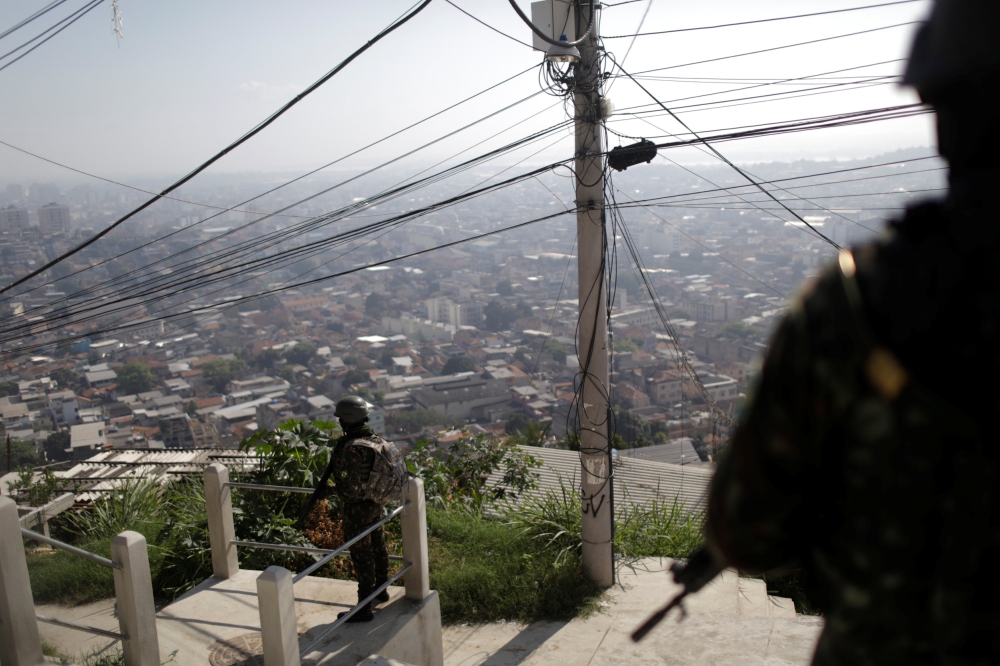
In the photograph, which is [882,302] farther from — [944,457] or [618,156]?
[618,156]

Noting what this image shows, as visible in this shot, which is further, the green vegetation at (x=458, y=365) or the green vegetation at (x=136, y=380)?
the green vegetation at (x=458, y=365)

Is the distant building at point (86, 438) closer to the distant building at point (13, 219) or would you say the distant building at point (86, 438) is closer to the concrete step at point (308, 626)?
the distant building at point (13, 219)

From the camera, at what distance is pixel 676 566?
129cm

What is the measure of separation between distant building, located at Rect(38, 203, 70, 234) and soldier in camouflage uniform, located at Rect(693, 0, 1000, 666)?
3015 cm

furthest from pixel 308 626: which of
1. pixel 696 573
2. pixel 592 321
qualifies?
pixel 696 573

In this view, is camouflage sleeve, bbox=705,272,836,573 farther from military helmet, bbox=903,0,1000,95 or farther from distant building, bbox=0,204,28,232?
distant building, bbox=0,204,28,232

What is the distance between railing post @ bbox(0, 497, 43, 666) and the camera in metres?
3.98

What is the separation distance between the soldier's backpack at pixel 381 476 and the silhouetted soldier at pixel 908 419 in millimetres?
4373

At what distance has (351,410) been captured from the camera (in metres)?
5.39

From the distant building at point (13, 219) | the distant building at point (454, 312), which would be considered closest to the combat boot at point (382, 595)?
the distant building at point (13, 219)

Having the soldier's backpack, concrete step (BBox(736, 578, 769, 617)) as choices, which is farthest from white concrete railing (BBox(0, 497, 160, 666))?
concrete step (BBox(736, 578, 769, 617))

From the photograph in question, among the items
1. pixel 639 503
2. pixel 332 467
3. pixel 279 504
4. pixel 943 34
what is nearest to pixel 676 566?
pixel 943 34

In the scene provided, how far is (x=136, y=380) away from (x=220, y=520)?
86.0 feet

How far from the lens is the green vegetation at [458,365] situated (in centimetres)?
3080
